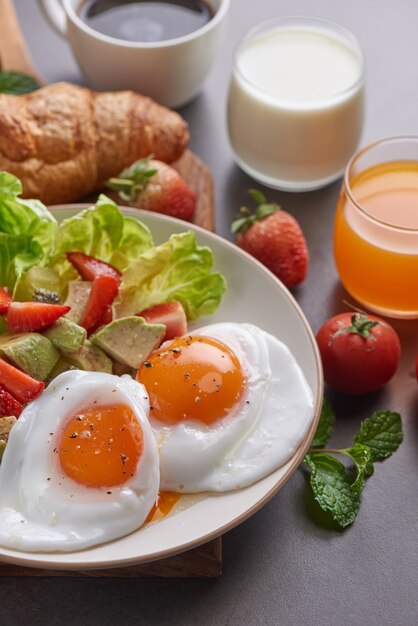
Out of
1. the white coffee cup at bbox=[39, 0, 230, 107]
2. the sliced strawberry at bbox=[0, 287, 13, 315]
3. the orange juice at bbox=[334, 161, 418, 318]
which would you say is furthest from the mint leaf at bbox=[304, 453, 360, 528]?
the white coffee cup at bbox=[39, 0, 230, 107]

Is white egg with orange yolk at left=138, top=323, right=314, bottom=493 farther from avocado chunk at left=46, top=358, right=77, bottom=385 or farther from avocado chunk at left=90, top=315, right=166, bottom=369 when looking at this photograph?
avocado chunk at left=46, top=358, right=77, bottom=385

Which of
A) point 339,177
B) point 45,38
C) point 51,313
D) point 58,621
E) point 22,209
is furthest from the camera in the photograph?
point 45,38

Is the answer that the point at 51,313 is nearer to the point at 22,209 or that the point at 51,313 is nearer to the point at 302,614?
the point at 22,209

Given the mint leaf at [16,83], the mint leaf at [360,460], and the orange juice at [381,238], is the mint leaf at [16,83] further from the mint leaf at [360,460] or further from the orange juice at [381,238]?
the mint leaf at [360,460]

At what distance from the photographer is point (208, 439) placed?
7.99ft

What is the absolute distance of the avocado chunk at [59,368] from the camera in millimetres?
2598

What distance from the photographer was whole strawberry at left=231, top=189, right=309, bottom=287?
10.3ft

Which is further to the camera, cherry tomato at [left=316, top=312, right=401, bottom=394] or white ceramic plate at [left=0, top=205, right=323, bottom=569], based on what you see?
cherry tomato at [left=316, top=312, right=401, bottom=394]

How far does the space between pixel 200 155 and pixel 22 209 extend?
3.70ft

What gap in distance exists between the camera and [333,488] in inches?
104

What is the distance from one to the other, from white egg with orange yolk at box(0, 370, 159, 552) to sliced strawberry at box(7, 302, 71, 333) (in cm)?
22

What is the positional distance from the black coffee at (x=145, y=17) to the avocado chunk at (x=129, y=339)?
1502mm

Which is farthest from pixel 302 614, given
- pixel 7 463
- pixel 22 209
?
pixel 22 209

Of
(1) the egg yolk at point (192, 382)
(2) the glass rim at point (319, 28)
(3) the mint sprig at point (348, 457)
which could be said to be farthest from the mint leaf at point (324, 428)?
(2) the glass rim at point (319, 28)
